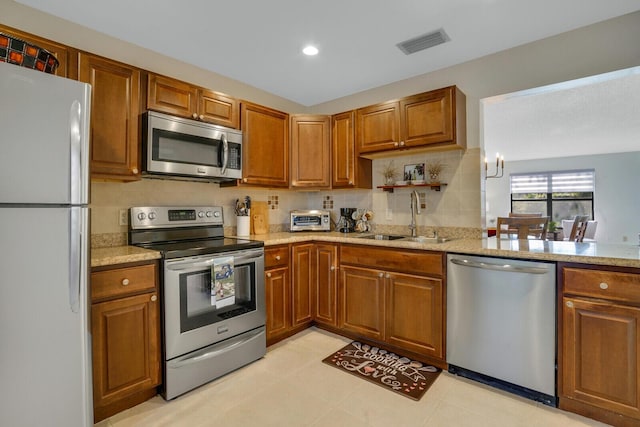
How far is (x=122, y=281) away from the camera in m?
1.81

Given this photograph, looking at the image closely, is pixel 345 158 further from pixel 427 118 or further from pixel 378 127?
pixel 427 118

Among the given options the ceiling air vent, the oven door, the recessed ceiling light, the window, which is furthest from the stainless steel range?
the window

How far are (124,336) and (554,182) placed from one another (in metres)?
9.73

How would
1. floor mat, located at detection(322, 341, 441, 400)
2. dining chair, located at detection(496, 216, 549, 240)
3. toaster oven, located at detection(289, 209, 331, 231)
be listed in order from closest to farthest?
floor mat, located at detection(322, 341, 441, 400) → dining chair, located at detection(496, 216, 549, 240) → toaster oven, located at detection(289, 209, 331, 231)

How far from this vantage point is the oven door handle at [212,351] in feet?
6.59

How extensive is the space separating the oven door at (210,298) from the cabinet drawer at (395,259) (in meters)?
0.79

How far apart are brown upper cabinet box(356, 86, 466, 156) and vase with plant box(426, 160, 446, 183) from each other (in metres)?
0.25

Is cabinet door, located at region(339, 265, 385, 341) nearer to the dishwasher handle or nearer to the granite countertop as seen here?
the granite countertop

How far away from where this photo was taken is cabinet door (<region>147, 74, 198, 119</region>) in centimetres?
223

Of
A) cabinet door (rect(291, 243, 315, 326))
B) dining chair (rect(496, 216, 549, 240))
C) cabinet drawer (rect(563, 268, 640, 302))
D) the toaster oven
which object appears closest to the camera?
cabinet drawer (rect(563, 268, 640, 302))

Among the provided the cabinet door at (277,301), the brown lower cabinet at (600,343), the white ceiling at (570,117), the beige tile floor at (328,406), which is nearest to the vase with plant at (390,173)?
the white ceiling at (570,117)

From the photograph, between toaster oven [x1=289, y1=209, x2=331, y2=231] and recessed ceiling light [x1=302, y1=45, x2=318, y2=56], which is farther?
toaster oven [x1=289, y1=209, x2=331, y2=231]

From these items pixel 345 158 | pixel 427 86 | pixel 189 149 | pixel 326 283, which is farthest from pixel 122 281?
pixel 427 86

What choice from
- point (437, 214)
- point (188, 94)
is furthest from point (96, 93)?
point (437, 214)
